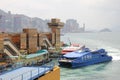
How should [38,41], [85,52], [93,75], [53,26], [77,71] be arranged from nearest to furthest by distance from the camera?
[93,75], [77,71], [85,52], [38,41], [53,26]

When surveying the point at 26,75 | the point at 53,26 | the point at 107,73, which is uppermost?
the point at 53,26

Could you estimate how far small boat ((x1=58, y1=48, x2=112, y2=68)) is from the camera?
49750 millimetres

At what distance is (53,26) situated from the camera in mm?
73188

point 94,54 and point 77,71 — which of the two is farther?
point 94,54

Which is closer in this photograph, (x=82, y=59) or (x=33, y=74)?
(x=33, y=74)

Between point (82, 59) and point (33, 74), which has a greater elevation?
point (33, 74)

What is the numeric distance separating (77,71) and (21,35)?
1611cm

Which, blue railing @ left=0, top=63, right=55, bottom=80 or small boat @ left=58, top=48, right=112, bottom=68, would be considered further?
small boat @ left=58, top=48, right=112, bottom=68

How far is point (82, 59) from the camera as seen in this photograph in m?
51.9

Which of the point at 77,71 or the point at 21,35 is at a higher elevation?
the point at 21,35

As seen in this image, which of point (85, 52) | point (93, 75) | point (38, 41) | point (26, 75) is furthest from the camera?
point (38, 41)

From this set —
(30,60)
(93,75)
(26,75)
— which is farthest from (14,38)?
(26,75)

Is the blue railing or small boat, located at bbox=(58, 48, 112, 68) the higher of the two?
the blue railing

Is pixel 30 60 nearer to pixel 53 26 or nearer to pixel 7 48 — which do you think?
pixel 7 48
